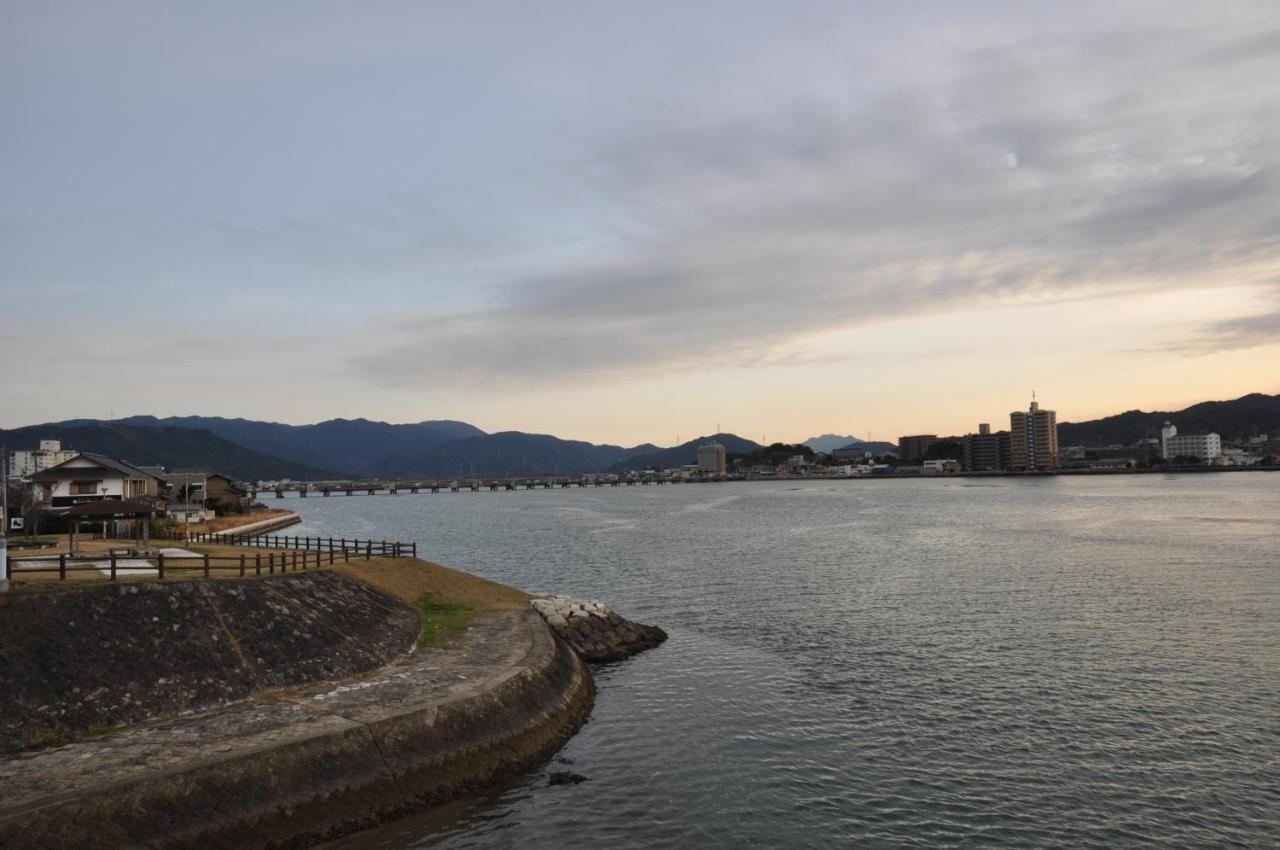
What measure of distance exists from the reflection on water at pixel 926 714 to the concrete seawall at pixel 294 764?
1.33m

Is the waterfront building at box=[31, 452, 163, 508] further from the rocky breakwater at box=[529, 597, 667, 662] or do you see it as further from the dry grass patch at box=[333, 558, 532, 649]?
the rocky breakwater at box=[529, 597, 667, 662]

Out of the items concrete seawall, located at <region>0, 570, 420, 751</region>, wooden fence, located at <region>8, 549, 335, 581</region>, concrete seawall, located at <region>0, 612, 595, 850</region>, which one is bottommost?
concrete seawall, located at <region>0, 612, 595, 850</region>

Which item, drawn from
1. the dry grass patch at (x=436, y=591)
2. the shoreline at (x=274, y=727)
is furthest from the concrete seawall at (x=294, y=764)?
the dry grass patch at (x=436, y=591)

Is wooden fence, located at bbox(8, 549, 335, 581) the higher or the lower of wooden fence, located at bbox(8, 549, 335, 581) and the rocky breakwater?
the higher

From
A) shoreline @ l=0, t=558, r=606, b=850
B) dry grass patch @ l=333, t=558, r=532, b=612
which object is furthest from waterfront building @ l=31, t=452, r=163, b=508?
shoreline @ l=0, t=558, r=606, b=850

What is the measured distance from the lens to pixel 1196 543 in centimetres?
8112

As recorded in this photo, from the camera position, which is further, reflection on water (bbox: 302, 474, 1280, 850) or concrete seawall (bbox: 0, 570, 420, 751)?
Result: concrete seawall (bbox: 0, 570, 420, 751)

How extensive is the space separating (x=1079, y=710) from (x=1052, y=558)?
51.0 meters

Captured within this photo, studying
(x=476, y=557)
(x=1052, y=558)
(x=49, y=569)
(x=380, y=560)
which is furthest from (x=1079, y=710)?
(x=476, y=557)

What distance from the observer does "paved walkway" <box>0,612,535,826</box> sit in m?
17.6

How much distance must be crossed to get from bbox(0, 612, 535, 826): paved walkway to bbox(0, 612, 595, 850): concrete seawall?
0.05m

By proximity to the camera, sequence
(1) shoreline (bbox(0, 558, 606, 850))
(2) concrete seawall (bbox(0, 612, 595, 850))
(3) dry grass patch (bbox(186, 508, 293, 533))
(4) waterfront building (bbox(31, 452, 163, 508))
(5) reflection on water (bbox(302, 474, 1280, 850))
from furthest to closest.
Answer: (3) dry grass patch (bbox(186, 508, 293, 533))
(4) waterfront building (bbox(31, 452, 163, 508))
(5) reflection on water (bbox(302, 474, 1280, 850))
(1) shoreline (bbox(0, 558, 606, 850))
(2) concrete seawall (bbox(0, 612, 595, 850))

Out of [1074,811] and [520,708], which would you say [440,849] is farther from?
[1074,811]

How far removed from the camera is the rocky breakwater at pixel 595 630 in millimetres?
39375
